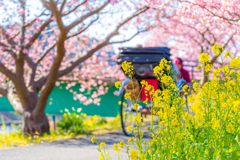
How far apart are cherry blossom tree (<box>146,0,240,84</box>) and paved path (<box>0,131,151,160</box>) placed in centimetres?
285

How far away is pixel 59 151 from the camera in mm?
5215

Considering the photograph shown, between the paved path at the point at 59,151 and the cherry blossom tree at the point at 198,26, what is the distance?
2.85 metres

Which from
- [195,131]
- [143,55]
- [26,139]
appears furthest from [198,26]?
[26,139]

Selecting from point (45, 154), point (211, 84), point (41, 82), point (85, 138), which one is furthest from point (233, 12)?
point (41, 82)

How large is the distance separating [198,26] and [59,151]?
4825 millimetres

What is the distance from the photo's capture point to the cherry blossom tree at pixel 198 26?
20.3 ft

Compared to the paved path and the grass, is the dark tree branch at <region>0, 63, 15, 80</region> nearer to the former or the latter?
the grass

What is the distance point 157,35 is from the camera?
20.0m

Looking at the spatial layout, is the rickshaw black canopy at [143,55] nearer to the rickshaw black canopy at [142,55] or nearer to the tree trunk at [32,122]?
the rickshaw black canopy at [142,55]

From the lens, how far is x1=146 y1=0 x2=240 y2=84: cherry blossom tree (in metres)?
6.18

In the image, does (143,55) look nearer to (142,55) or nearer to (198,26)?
(142,55)

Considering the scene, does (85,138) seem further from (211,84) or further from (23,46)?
(211,84)

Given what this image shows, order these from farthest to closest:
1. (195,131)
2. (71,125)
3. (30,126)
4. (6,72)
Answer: (71,125), (30,126), (6,72), (195,131)

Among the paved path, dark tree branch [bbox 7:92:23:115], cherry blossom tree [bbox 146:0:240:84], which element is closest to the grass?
the paved path
